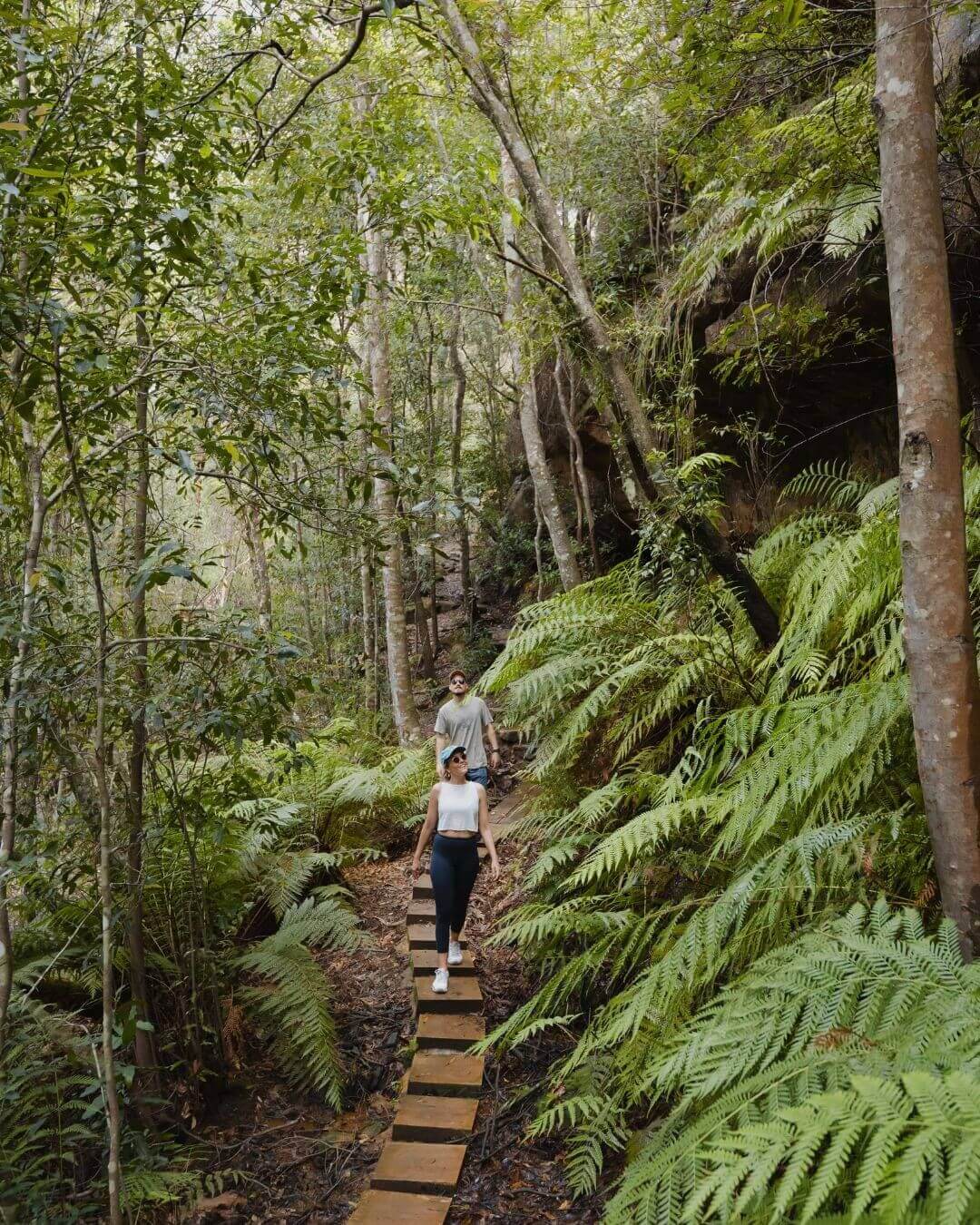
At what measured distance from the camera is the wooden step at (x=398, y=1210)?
3561 millimetres

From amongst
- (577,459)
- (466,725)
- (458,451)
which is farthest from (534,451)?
(458,451)

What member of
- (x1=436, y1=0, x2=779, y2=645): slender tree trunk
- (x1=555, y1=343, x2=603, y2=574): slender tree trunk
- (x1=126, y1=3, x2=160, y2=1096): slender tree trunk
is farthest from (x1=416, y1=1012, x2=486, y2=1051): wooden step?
(x1=555, y1=343, x2=603, y2=574): slender tree trunk

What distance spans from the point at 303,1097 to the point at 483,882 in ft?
7.83

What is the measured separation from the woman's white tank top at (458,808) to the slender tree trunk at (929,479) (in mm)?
2899

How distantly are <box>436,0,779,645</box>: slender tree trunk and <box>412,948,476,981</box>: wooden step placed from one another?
276 centimetres

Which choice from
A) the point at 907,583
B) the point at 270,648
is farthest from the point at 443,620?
the point at 907,583

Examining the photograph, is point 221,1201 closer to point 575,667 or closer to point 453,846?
point 453,846

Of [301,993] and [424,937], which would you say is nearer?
[301,993]

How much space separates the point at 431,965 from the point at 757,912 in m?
2.86

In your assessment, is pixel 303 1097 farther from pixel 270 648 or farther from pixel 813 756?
pixel 813 756

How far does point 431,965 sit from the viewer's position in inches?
212

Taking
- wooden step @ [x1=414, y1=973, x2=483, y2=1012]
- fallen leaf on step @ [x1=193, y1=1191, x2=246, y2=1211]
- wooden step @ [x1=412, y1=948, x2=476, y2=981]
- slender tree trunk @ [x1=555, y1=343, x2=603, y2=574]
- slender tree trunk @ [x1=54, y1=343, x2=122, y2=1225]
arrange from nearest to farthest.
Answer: slender tree trunk @ [x1=54, y1=343, x2=122, y2=1225] < fallen leaf on step @ [x1=193, y1=1191, x2=246, y2=1211] < wooden step @ [x1=414, y1=973, x2=483, y2=1012] < wooden step @ [x1=412, y1=948, x2=476, y2=981] < slender tree trunk @ [x1=555, y1=343, x2=603, y2=574]

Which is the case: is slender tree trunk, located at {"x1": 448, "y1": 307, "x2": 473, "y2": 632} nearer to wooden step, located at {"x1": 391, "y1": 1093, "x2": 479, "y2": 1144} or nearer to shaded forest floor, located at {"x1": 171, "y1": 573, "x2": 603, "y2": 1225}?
shaded forest floor, located at {"x1": 171, "y1": 573, "x2": 603, "y2": 1225}

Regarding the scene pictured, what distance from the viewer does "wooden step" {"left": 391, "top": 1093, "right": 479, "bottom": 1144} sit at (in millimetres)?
4078
